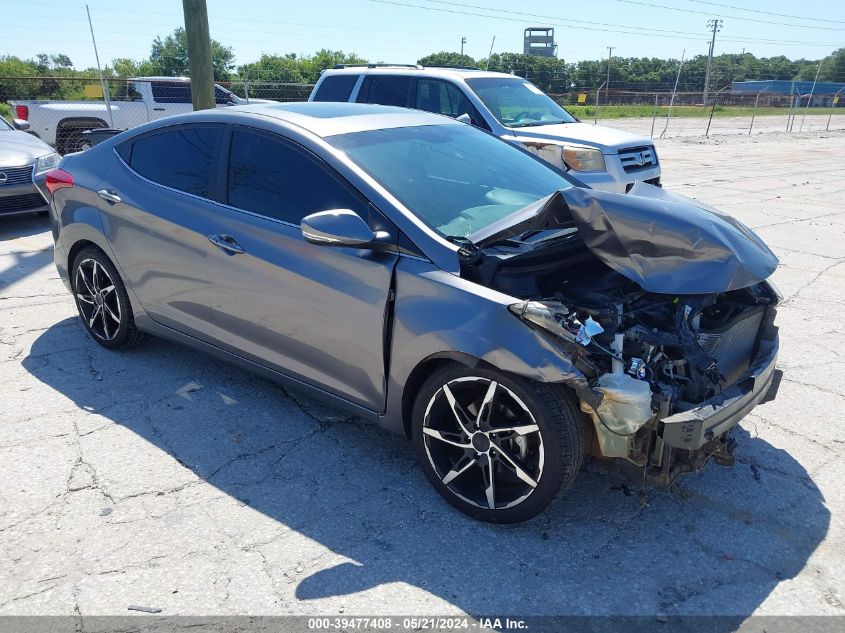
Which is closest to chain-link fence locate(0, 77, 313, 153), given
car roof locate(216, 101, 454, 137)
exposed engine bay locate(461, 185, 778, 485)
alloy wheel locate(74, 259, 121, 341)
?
alloy wheel locate(74, 259, 121, 341)

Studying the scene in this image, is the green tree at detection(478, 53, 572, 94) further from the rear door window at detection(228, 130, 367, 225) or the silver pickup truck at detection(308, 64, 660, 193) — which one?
the rear door window at detection(228, 130, 367, 225)

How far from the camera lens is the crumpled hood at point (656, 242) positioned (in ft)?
9.49

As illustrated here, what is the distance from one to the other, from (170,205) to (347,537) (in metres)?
2.26

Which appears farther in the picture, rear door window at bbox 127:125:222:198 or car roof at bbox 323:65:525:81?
car roof at bbox 323:65:525:81

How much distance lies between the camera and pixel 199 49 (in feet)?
26.6

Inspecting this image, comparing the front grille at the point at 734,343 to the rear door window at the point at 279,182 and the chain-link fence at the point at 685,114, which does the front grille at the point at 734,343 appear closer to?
the rear door window at the point at 279,182

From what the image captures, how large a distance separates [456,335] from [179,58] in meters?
25.6

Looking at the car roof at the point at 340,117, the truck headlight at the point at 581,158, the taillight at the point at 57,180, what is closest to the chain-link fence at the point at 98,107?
the taillight at the point at 57,180

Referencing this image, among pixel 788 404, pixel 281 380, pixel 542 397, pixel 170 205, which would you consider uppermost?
pixel 170 205

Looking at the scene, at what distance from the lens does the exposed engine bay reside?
2.72 m

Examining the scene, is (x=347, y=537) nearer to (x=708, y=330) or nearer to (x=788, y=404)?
(x=708, y=330)

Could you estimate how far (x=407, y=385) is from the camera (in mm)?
3152

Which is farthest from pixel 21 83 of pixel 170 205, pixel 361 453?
pixel 361 453

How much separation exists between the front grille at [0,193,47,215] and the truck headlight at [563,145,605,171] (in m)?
6.56
